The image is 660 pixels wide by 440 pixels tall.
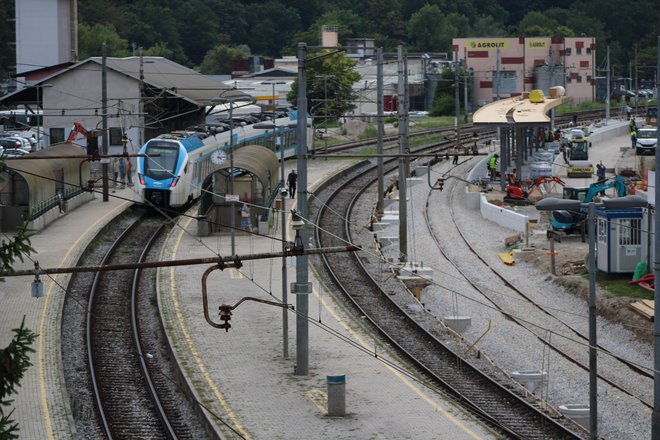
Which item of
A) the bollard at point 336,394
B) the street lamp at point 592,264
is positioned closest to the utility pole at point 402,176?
the bollard at point 336,394

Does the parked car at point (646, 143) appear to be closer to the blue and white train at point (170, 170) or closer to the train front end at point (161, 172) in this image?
the blue and white train at point (170, 170)

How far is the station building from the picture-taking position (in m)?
111

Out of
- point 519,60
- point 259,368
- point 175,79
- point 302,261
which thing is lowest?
point 259,368

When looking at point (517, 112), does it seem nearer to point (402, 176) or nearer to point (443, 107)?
point (402, 176)

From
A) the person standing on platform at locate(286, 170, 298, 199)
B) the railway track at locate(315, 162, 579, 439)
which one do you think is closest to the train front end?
the person standing on platform at locate(286, 170, 298, 199)

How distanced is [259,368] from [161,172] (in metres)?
20.6

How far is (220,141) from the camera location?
52.7 m

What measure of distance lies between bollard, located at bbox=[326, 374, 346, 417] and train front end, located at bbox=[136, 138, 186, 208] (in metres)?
23.7

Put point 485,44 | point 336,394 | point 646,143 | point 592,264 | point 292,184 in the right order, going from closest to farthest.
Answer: point 592,264
point 336,394
point 292,184
point 646,143
point 485,44

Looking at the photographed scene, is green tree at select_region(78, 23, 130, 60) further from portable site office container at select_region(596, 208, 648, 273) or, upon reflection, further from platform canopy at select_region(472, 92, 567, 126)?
portable site office container at select_region(596, 208, 648, 273)

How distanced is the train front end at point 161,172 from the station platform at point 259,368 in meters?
7.04

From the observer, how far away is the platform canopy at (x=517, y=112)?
5150 cm

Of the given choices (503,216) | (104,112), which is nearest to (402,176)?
(503,216)

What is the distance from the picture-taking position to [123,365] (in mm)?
27984
